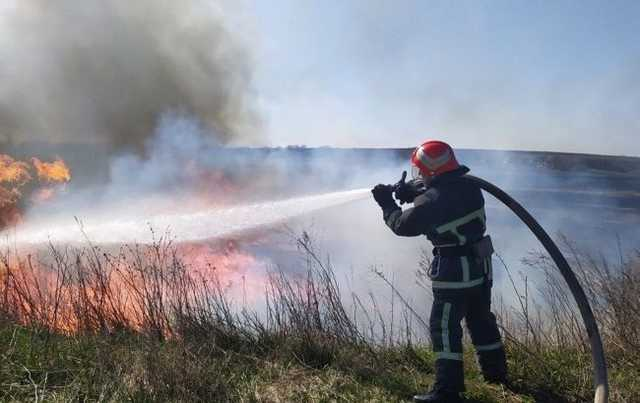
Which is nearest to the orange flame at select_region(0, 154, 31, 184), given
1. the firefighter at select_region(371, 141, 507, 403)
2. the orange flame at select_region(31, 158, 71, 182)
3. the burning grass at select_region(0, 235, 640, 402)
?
the orange flame at select_region(31, 158, 71, 182)

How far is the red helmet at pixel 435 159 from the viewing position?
133 inches

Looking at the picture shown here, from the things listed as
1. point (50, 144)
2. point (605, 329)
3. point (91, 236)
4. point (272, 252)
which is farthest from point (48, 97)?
point (605, 329)

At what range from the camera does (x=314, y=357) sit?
12.4ft

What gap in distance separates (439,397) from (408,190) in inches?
56.0

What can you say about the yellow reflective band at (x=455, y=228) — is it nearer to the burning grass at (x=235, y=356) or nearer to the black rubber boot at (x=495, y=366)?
the black rubber boot at (x=495, y=366)

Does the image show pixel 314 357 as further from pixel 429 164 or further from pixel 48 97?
pixel 48 97

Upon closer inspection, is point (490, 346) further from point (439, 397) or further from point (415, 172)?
point (415, 172)

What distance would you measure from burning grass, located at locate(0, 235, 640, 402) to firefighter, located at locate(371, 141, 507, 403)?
0.27 metres

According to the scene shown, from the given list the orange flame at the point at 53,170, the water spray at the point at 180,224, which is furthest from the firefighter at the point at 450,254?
the orange flame at the point at 53,170

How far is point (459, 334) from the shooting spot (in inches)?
126

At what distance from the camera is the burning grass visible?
311cm

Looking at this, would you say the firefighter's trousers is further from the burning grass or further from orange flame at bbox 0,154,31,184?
orange flame at bbox 0,154,31,184

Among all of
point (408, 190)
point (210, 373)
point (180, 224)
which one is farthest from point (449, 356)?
point (180, 224)

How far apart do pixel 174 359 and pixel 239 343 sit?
0.85 metres
